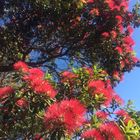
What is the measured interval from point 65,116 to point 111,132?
26.8 inches

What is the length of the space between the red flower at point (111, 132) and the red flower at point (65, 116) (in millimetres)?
Result: 328

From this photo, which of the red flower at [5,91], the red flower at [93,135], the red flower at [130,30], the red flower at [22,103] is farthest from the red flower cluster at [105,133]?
the red flower at [130,30]

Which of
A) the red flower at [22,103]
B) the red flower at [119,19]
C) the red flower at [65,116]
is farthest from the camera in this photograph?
the red flower at [119,19]

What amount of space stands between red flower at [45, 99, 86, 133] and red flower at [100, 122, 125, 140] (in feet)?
1.08

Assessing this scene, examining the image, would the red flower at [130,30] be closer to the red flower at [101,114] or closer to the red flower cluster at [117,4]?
the red flower cluster at [117,4]

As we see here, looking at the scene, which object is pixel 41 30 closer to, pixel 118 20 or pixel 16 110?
pixel 118 20

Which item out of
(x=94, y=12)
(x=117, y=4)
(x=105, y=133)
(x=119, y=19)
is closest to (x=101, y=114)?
(x=105, y=133)

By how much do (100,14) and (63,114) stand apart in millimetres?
5843

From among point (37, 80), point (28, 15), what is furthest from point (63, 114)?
point (28, 15)

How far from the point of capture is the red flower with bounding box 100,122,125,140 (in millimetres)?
6473

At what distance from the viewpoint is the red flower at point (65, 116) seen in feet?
20.9

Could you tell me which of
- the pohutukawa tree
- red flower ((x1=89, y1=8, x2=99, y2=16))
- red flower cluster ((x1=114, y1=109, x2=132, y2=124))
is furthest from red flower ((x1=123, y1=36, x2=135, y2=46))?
red flower cluster ((x1=114, y1=109, x2=132, y2=124))

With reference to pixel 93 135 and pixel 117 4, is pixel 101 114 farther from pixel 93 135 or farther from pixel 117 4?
pixel 117 4

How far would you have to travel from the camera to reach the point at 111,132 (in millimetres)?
6508
